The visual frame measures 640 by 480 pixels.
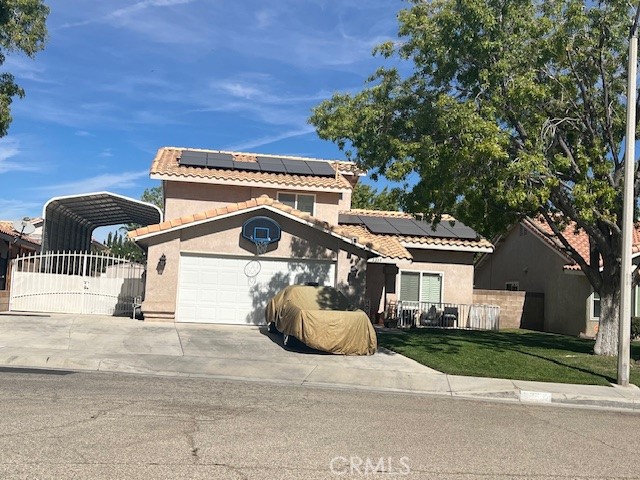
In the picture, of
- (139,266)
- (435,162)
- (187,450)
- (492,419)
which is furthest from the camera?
(139,266)

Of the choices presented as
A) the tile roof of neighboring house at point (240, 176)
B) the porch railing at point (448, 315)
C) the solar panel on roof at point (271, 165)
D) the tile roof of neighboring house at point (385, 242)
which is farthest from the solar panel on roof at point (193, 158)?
the porch railing at point (448, 315)

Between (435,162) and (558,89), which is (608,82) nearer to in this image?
(558,89)

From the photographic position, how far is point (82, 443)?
6418 millimetres

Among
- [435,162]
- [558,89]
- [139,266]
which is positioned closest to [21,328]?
[139,266]

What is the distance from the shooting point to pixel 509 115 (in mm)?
14086

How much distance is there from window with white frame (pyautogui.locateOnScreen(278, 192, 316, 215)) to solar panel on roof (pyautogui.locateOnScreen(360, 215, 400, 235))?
2600 mm

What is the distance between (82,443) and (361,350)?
355 inches

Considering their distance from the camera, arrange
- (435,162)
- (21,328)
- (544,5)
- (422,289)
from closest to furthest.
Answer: (435,162) → (544,5) → (21,328) → (422,289)

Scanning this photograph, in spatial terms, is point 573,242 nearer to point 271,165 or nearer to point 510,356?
point 510,356

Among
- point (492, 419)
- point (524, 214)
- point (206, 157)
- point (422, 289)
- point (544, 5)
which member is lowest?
point (492, 419)

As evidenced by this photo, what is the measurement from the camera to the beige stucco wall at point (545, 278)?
78.0ft

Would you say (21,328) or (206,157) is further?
(206,157)

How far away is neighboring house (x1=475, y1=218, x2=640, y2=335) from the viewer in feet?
76.8

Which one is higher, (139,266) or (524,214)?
(524,214)
